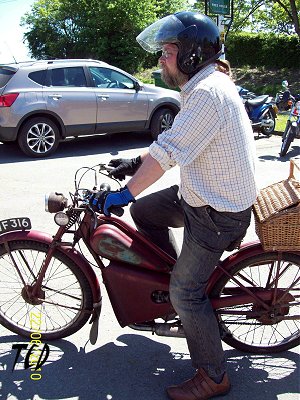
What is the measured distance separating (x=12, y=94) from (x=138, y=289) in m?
6.37

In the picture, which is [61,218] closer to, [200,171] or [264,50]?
[200,171]

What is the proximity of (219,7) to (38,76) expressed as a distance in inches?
155

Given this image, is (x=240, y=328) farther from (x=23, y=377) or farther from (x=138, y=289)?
(x=23, y=377)

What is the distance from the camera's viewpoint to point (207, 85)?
2279 millimetres

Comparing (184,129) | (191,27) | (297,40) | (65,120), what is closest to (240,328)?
(184,129)

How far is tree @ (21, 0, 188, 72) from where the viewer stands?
2547 cm

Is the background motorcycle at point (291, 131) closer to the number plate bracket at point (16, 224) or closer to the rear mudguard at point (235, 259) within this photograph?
the rear mudguard at point (235, 259)

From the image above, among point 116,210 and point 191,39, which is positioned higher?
point 191,39

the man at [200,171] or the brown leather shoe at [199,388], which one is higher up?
the man at [200,171]

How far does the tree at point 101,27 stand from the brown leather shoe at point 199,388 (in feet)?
79.3

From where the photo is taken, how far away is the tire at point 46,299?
303 cm

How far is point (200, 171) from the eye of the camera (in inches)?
95.3

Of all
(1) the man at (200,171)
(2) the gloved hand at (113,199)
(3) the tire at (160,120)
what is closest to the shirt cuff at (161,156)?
(1) the man at (200,171)

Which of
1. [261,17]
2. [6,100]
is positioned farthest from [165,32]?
[261,17]
